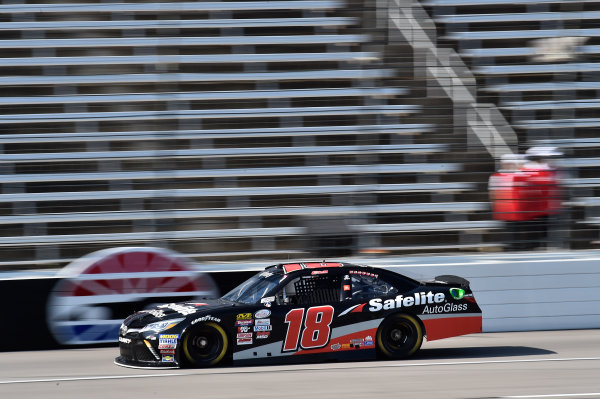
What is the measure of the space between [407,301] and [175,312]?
8.22 ft

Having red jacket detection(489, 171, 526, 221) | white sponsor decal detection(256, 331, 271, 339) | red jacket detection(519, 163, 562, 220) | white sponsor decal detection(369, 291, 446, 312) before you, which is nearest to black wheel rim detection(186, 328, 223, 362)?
white sponsor decal detection(256, 331, 271, 339)

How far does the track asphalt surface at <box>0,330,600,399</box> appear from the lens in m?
7.31

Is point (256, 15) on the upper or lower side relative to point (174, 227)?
upper

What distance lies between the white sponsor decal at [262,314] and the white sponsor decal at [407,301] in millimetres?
1119

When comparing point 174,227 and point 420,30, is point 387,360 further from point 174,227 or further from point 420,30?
point 420,30

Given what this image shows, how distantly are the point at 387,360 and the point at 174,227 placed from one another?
13.1 ft

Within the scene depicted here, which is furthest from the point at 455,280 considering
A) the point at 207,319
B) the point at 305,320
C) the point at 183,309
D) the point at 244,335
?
the point at 183,309

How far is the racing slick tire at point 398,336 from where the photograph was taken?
364 inches

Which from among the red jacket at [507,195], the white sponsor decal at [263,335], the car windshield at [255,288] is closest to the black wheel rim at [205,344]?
the white sponsor decal at [263,335]

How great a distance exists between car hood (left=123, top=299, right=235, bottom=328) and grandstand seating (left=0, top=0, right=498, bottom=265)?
2.58m

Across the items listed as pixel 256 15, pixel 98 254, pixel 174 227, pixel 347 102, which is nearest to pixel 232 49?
pixel 256 15

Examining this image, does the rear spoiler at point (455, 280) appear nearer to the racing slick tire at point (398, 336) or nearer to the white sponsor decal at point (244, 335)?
the racing slick tire at point (398, 336)

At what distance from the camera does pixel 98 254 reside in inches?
434

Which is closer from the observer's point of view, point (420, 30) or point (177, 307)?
point (177, 307)
